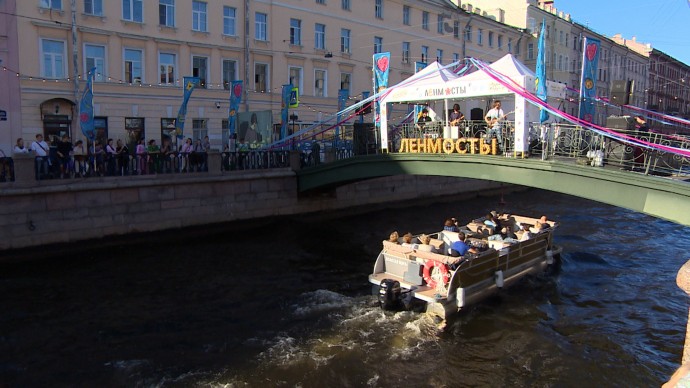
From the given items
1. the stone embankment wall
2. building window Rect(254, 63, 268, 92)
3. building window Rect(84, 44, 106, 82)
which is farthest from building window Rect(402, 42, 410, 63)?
building window Rect(84, 44, 106, 82)

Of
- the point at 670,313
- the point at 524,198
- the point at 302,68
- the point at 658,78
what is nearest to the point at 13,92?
the point at 302,68

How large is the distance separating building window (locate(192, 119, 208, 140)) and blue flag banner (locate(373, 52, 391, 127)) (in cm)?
1080

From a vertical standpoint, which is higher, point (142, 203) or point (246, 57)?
point (246, 57)

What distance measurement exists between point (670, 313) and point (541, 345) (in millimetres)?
3726

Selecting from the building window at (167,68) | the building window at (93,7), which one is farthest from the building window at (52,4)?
the building window at (167,68)

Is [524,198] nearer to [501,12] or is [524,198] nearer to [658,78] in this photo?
[501,12]

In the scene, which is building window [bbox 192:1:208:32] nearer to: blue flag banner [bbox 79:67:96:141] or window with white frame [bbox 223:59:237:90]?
window with white frame [bbox 223:59:237:90]

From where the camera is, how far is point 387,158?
1742 cm

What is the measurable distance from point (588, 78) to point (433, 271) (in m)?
9.69

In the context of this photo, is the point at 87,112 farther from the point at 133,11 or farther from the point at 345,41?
the point at 345,41

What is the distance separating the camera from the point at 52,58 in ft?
71.6

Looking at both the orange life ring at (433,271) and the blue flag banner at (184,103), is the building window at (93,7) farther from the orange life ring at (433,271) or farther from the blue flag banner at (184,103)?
the orange life ring at (433,271)

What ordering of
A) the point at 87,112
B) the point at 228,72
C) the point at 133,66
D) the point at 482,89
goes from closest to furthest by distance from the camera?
the point at 482,89
the point at 87,112
the point at 133,66
the point at 228,72

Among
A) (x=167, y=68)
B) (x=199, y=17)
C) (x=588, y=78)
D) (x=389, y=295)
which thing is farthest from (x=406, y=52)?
(x=389, y=295)
